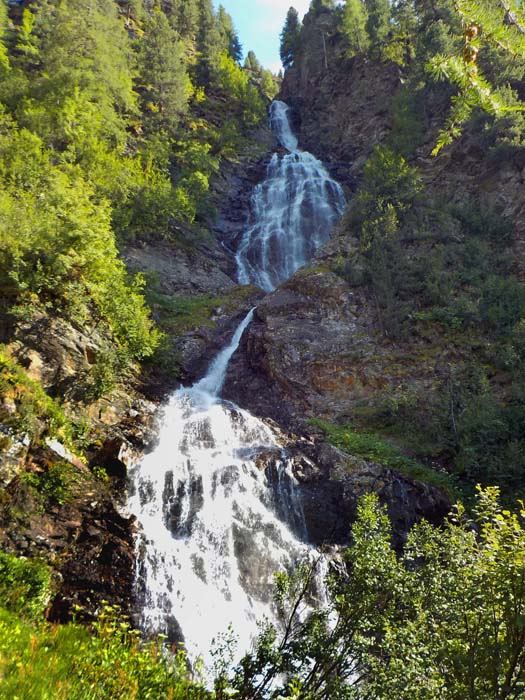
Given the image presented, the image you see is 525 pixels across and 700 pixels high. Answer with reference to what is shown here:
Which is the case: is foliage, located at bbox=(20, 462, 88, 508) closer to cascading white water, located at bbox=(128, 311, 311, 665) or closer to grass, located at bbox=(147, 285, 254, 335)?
cascading white water, located at bbox=(128, 311, 311, 665)

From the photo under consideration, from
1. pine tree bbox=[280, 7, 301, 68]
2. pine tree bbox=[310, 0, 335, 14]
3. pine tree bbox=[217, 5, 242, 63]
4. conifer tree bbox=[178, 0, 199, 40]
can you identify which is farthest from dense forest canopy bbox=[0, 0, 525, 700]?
pine tree bbox=[217, 5, 242, 63]

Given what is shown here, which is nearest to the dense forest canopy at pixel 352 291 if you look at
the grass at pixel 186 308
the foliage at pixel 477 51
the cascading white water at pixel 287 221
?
the foliage at pixel 477 51

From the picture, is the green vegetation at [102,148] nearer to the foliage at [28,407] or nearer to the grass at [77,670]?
the foliage at [28,407]

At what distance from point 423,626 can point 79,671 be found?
12.4 feet

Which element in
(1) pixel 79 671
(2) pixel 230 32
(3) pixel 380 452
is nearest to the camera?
(1) pixel 79 671

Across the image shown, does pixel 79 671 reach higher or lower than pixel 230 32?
lower

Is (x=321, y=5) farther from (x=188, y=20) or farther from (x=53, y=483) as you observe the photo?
(x=53, y=483)

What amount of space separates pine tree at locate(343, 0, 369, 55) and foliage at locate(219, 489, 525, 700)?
51.8 meters

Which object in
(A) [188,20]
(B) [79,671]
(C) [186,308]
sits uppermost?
(A) [188,20]

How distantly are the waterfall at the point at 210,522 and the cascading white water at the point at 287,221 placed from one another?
49.8ft

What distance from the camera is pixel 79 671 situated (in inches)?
156

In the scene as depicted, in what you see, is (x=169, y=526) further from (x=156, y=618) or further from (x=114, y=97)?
(x=114, y=97)

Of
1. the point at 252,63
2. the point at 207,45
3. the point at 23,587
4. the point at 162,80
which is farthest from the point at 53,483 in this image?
the point at 252,63

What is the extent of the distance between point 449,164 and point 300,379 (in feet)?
64.6
